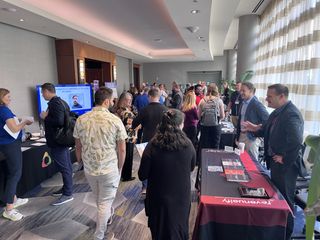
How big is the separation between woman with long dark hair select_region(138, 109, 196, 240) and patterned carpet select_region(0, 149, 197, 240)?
34.3 inches

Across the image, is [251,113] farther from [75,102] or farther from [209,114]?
[75,102]

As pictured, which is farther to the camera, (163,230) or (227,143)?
(227,143)

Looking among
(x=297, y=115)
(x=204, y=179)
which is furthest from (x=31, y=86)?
(x=297, y=115)

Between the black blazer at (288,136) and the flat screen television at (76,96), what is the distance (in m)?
4.64

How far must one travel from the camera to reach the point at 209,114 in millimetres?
3920

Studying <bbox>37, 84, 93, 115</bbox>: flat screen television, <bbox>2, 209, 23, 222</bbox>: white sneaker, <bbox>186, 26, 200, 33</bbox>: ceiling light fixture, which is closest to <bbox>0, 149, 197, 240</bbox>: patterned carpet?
<bbox>2, 209, 23, 222</bbox>: white sneaker

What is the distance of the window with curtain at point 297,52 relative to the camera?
2789mm

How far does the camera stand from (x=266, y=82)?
5.13 metres

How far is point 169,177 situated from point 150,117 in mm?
1421

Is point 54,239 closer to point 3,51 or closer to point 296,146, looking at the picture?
point 296,146

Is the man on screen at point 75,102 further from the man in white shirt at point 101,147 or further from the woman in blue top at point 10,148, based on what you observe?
the man in white shirt at point 101,147

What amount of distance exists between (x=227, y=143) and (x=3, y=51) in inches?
178

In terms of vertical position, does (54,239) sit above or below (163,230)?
below

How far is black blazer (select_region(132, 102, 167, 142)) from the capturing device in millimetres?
2982
